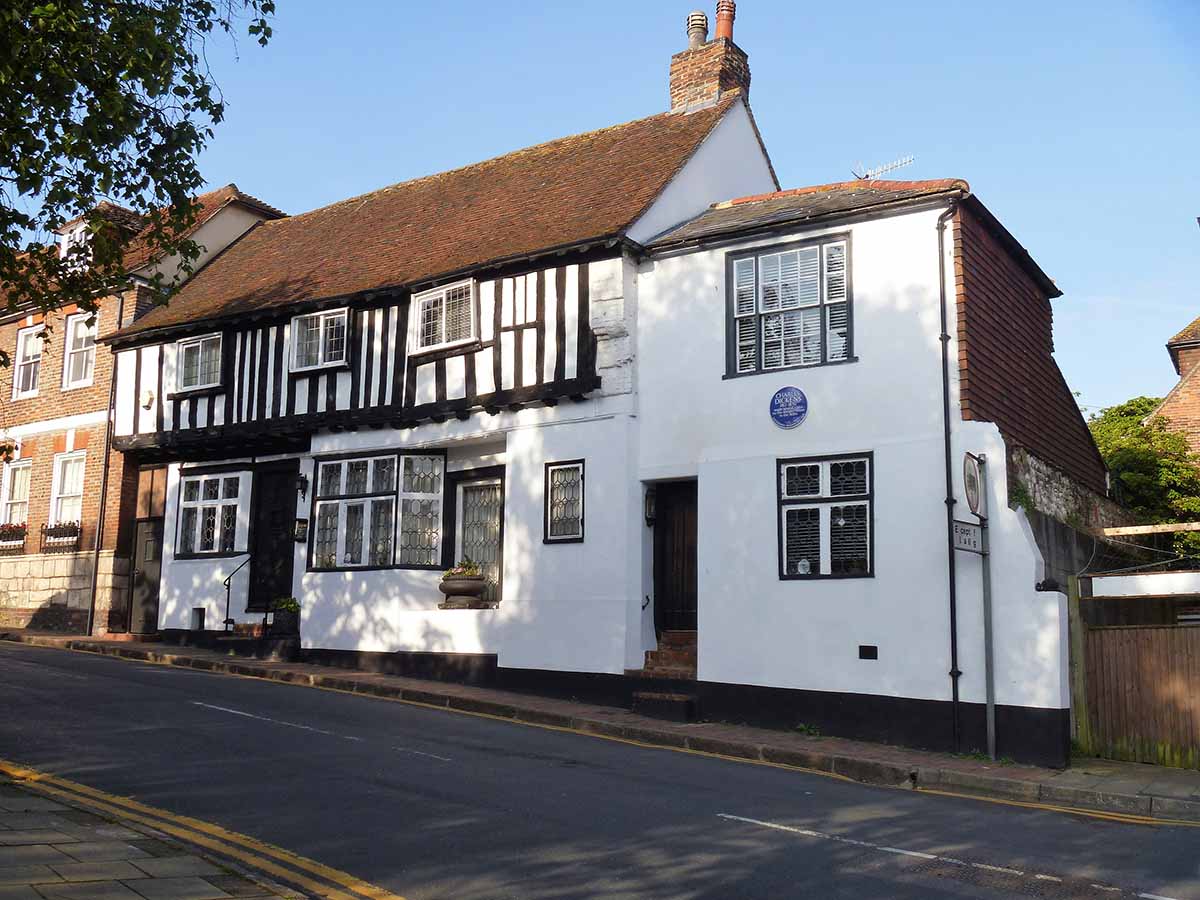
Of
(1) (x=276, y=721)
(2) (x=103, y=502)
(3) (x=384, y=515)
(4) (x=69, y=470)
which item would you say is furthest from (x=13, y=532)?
(1) (x=276, y=721)

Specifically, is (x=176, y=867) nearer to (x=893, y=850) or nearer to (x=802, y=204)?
(x=893, y=850)

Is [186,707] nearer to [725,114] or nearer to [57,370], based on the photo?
[725,114]

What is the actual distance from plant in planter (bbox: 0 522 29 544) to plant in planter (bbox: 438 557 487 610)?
12.5m

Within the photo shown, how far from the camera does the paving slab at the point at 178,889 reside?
6336 mm

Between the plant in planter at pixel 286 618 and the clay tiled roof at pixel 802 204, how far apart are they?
30.4ft

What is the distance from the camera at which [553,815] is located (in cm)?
879

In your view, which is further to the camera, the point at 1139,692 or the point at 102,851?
the point at 1139,692

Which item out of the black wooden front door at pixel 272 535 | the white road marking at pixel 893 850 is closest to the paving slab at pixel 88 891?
the white road marking at pixel 893 850

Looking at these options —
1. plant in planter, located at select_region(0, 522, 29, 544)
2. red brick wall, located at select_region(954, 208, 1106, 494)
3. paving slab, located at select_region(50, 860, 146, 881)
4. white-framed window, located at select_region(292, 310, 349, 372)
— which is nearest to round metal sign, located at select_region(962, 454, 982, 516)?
red brick wall, located at select_region(954, 208, 1106, 494)

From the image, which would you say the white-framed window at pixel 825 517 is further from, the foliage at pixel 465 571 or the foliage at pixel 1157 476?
the foliage at pixel 1157 476

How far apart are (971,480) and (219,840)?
915 centimetres

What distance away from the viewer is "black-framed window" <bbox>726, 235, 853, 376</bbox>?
610 inches

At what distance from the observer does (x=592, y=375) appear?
17297 millimetres

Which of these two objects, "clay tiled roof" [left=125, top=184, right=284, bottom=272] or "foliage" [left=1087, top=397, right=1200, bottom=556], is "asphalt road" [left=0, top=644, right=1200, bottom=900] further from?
"clay tiled roof" [left=125, top=184, right=284, bottom=272]
